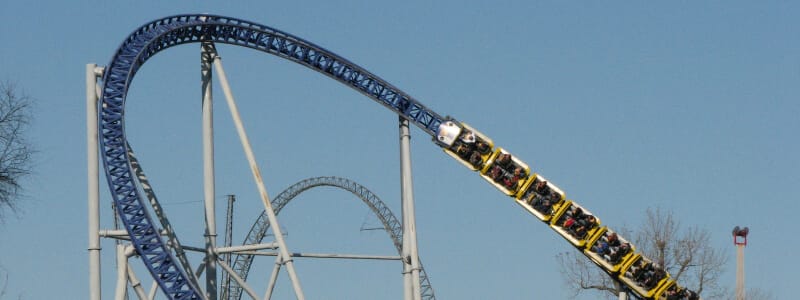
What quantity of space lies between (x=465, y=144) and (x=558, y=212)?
3.79 meters

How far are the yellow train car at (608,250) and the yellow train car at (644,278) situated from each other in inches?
14.8

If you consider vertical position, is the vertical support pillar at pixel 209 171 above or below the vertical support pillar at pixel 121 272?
above

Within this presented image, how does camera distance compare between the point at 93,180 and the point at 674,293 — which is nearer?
the point at 93,180

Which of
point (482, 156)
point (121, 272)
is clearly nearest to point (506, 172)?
point (482, 156)

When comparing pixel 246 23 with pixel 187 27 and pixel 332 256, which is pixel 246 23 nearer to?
pixel 187 27

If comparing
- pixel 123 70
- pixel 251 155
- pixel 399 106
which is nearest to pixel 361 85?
pixel 399 106

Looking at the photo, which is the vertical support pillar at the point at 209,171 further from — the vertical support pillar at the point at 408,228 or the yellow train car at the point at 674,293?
the yellow train car at the point at 674,293

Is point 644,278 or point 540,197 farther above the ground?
point 540,197

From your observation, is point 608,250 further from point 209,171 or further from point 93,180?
point 93,180

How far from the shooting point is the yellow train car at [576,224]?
53.8 meters

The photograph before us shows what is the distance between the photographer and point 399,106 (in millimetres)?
55156

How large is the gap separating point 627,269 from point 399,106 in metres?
9.10

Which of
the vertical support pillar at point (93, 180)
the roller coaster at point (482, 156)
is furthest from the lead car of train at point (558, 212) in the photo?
the vertical support pillar at point (93, 180)

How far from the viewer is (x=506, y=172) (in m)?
54.4
